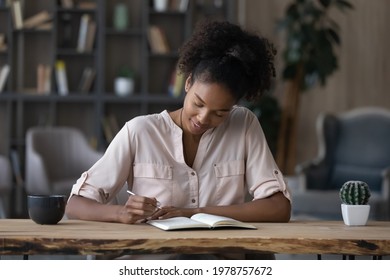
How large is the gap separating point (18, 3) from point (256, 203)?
5.48 metres

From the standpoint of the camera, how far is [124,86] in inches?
300

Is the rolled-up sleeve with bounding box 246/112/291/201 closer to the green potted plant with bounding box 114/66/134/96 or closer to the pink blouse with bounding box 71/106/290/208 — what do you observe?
the pink blouse with bounding box 71/106/290/208

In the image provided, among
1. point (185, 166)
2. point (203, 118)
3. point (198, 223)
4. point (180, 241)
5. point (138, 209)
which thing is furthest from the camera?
point (185, 166)

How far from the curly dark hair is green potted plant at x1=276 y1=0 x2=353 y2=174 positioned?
4.55 m

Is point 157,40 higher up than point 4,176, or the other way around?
point 157,40

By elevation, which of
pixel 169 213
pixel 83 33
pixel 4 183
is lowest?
pixel 4 183

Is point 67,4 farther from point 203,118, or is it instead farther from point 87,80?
point 203,118

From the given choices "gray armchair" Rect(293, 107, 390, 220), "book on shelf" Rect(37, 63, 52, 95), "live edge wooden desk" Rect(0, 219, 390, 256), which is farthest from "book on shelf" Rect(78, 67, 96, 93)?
"live edge wooden desk" Rect(0, 219, 390, 256)

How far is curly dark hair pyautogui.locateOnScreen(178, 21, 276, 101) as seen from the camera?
250cm

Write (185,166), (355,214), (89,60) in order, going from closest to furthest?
(355,214) < (185,166) < (89,60)

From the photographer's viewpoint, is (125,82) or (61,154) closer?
(61,154)

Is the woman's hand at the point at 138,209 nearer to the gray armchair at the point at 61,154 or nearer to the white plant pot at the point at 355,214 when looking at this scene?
the white plant pot at the point at 355,214

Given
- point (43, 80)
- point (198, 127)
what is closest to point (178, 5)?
point (43, 80)

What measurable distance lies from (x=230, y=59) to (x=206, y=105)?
0.55ft
